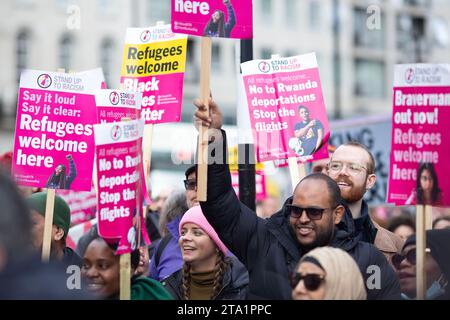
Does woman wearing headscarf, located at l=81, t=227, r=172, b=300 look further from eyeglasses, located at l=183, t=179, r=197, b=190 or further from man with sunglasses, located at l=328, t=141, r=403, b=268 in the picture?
man with sunglasses, located at l=328, t=141, r=403, b=268

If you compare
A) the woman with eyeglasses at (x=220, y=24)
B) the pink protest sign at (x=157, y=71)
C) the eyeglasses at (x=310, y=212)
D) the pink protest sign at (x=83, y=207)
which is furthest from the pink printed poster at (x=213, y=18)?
the pink protest sign at (x=83, y=207)

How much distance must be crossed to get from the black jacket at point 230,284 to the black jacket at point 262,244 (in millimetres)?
394

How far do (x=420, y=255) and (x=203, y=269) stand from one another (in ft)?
4.05

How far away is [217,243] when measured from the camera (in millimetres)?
5473

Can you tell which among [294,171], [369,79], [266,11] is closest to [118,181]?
[294,171]

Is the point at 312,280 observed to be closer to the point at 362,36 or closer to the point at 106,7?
the point at 106,7

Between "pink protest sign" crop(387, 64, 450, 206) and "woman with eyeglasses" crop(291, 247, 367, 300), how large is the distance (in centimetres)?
85

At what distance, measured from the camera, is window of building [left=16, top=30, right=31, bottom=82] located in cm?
4031

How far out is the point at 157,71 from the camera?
269 inches

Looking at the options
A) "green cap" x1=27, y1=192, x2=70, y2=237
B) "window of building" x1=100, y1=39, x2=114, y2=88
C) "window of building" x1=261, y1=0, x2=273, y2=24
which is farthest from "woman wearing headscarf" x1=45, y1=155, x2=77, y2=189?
"window of building" x1=261, y1=0, x2=273, y2=24

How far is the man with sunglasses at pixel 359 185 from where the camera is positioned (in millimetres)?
5898
